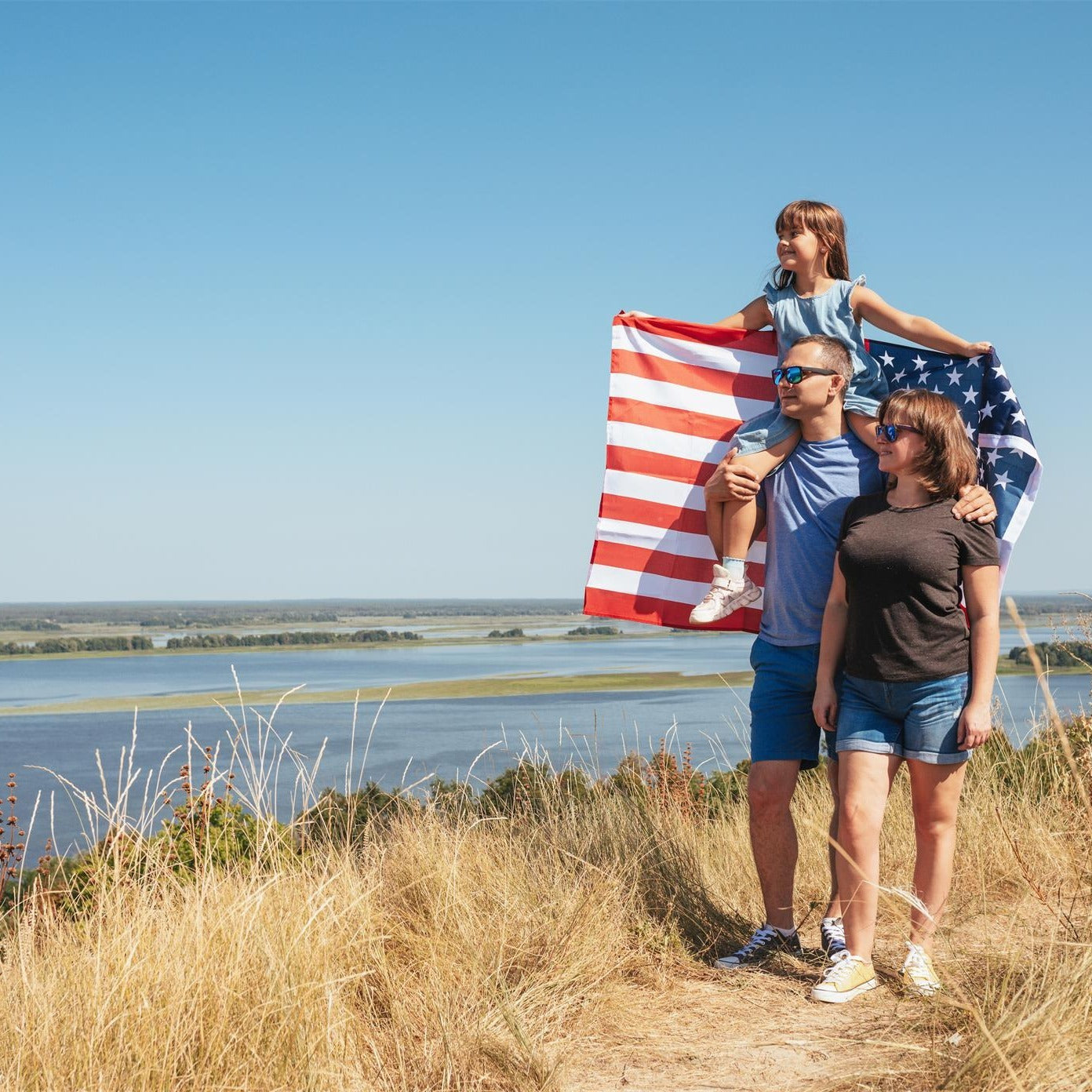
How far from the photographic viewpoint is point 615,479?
5172mm

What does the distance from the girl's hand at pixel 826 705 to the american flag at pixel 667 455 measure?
3.12 feet

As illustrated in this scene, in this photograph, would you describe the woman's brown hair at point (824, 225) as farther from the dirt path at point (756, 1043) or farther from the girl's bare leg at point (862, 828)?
the dirt path at point (756, 1043)

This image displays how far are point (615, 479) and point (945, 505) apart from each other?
173cm

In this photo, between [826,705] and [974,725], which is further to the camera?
[826,705]

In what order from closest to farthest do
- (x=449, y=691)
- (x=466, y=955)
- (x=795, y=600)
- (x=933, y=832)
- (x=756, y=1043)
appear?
(x=756, y=1043) < (x=933, y=832) < (x=466, y=955) < (x=795, y=600) < (x=449, y=691)

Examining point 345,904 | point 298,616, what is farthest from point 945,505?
point 298,616

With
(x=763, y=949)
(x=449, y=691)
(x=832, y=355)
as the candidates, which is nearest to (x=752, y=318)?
(x=832, y=355)

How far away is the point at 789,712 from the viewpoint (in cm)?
418

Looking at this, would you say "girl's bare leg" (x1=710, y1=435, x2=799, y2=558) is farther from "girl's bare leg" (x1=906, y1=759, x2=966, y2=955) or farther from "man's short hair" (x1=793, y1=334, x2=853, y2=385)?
"girl's bare leg" (x1=906, y1=759, x2=966, y2=955)

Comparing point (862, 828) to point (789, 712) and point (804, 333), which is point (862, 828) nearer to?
point (789, 712)

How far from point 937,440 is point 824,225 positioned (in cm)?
116

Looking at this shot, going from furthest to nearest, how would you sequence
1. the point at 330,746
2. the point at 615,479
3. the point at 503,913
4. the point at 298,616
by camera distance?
the point at 298,616
the point at 330,746
the point at 615,479
the point at 503,913

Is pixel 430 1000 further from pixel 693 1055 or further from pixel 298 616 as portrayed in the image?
pixel 298 616

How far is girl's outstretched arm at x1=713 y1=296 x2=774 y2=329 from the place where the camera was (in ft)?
15.8
